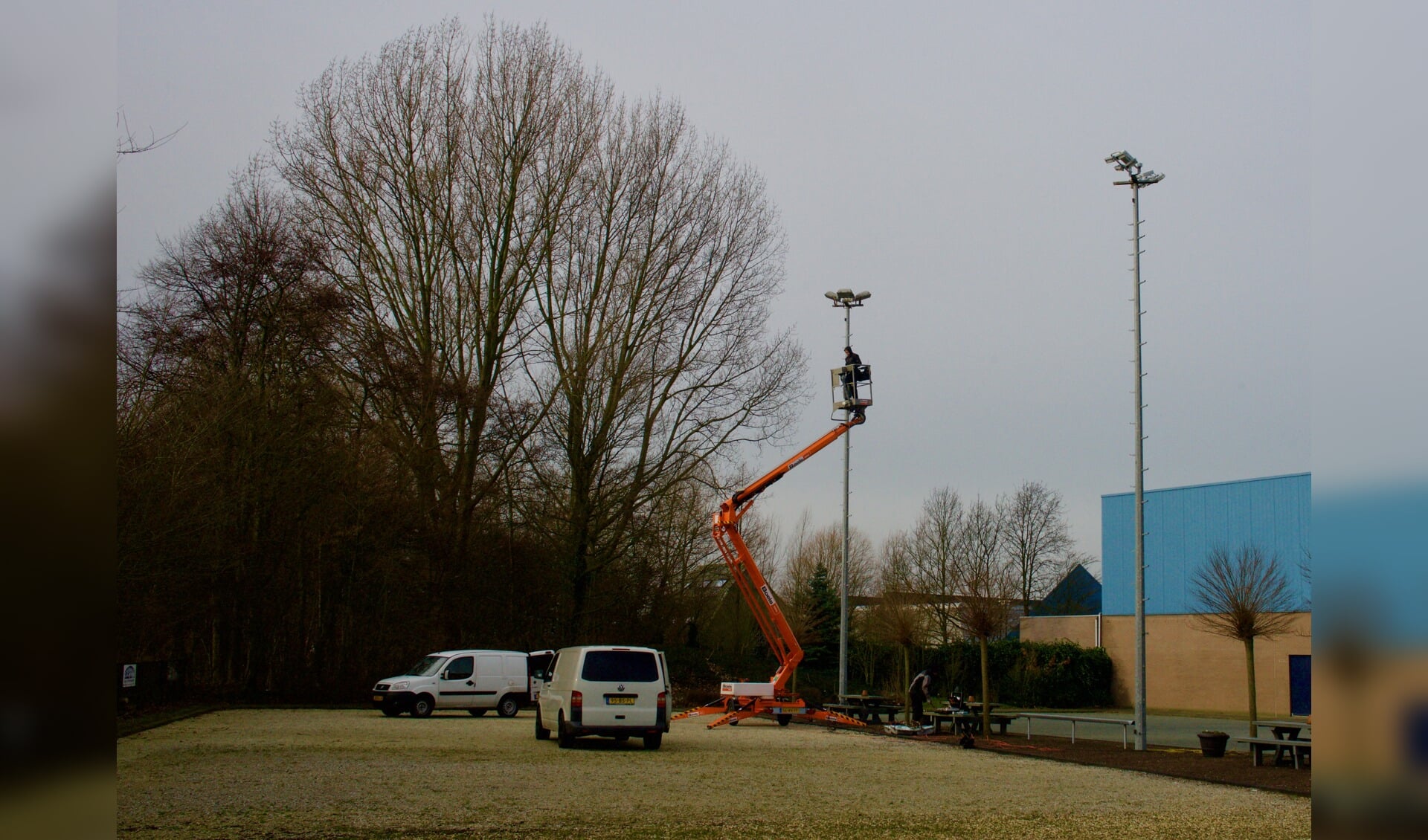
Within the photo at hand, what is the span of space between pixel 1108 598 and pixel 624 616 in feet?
66.4

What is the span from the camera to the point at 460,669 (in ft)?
103

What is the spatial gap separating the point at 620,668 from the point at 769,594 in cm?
846

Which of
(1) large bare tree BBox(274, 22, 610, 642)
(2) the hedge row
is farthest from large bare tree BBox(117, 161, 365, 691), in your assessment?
(2) the hedge row

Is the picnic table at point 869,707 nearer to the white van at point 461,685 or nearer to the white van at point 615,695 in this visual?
the white van at point 461,685

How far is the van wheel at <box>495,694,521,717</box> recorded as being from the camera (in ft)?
104

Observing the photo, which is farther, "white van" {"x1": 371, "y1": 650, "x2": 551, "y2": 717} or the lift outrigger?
"white van" {"x1": 371, "y1": 650, "x2": 551, "y2": 717}

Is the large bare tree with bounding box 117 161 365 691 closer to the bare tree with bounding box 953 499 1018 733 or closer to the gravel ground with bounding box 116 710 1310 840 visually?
the gravel ground with bounding box 116 710 1310 840

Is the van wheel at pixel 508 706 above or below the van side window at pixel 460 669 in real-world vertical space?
below

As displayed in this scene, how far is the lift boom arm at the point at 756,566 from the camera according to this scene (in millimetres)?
27594

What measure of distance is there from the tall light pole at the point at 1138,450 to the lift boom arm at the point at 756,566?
6.65 metres

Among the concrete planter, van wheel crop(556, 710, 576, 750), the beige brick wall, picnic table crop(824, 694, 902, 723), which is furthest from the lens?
the beige brick wall

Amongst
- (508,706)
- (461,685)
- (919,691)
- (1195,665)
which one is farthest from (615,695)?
(1195,665)

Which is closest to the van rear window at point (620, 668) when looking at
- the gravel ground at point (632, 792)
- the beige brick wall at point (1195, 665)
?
the gravel ground at point (632, 792)
